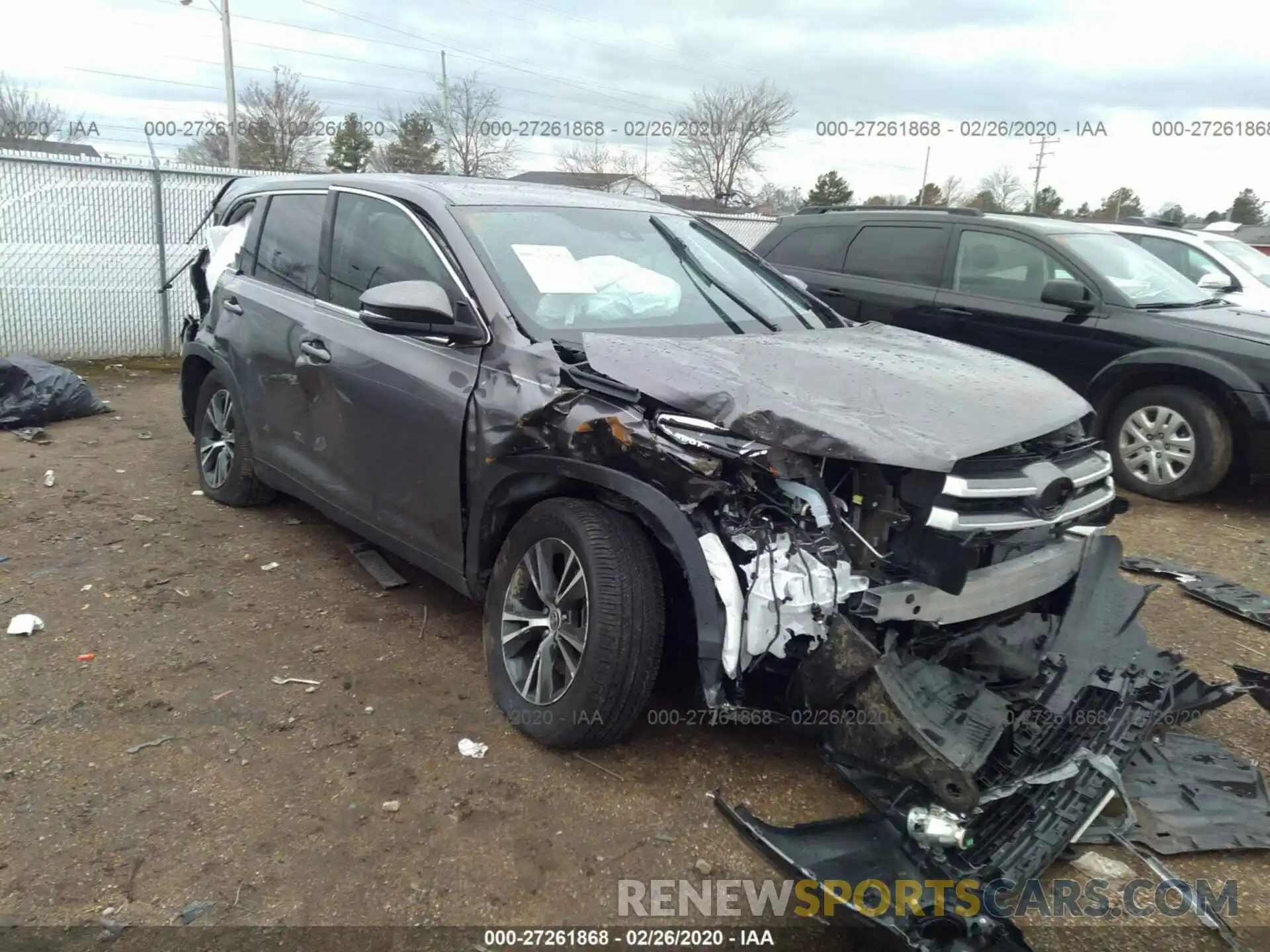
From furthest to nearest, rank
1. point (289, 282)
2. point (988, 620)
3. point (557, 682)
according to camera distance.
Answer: point (289, 282) < point (557, 682) < point (988, 620)

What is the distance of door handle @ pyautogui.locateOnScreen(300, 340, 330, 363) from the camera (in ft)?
12.7

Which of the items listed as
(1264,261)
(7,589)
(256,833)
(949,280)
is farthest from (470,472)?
(1264,261)

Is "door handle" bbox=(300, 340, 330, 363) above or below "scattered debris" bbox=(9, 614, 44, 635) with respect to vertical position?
above

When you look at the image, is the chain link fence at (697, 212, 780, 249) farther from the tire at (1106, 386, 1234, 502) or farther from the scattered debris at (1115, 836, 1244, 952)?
the scattered debris at (1115, 836, 1244, 952)

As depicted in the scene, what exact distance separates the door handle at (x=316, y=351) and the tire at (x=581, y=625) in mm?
1370

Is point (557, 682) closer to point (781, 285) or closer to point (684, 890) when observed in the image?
point (684, 890)

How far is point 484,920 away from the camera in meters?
2.30

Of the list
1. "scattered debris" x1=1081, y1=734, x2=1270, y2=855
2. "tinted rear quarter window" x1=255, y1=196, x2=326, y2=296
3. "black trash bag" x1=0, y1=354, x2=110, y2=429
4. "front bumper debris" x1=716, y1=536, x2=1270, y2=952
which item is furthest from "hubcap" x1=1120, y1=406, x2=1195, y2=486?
"black trash bag" x1=0, y1=354, x2=110, y2=429

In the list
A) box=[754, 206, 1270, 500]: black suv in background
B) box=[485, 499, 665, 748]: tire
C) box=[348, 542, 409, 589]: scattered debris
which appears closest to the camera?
box=[485, 499, 665, 748]: tire

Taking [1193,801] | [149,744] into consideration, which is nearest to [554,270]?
[149,744]

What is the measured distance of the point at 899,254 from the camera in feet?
23.2

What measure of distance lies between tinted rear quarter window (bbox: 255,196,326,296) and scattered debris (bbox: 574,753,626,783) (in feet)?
8.33

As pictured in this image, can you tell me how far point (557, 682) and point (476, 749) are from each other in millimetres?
357

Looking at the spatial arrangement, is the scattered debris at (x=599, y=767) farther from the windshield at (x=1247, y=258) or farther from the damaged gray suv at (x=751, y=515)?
the windshield at (x=1247, y=258)
